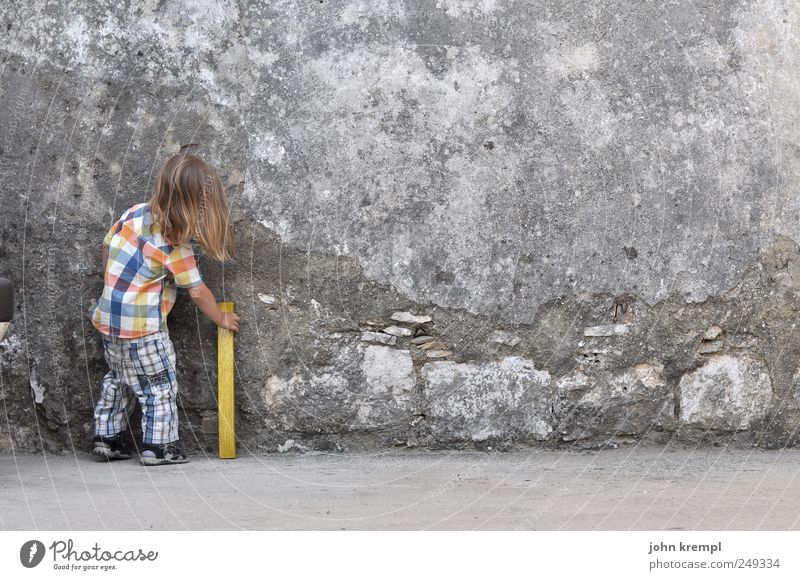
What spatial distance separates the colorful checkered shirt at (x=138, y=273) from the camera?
10.6ft

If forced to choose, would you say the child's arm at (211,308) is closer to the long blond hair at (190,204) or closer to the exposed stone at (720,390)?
the long blond hair at (190,204)

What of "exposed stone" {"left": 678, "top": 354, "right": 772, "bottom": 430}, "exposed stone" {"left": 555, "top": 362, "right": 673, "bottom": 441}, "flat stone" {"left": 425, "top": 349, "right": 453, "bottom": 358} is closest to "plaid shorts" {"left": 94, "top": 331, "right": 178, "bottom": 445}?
"flat stone" {"left": 425, "top": 349, "right": 453, "bottom": 358}

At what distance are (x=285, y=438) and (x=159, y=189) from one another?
37.1 inches

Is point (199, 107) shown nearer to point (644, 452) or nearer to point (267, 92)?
point (267, 92)

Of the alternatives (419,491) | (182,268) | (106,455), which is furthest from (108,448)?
(419,491)

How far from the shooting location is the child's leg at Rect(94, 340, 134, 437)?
11.0 ft

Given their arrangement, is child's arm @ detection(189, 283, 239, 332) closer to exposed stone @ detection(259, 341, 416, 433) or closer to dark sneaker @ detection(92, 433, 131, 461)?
exposed stone @ detection(259, 341, 416, 433)

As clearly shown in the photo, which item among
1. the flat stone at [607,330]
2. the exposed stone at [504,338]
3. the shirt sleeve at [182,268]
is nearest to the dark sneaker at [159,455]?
the shirt sleeve at [182,268]

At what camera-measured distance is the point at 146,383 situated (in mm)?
3305

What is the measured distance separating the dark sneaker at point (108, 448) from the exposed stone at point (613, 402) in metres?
1.49

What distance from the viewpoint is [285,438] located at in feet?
11.3

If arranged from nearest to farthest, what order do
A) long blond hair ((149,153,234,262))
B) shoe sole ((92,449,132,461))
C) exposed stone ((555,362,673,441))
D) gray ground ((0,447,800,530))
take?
gray ground ((0,447,800,530)), long blond hair ((149,153,234,262)), shoe sole ((92,449,132,461)), exposed stone ((555,362,673,441))

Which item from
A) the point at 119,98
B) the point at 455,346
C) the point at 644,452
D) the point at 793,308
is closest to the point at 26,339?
the point at 119,98

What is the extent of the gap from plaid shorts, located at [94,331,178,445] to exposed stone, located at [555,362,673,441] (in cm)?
131
